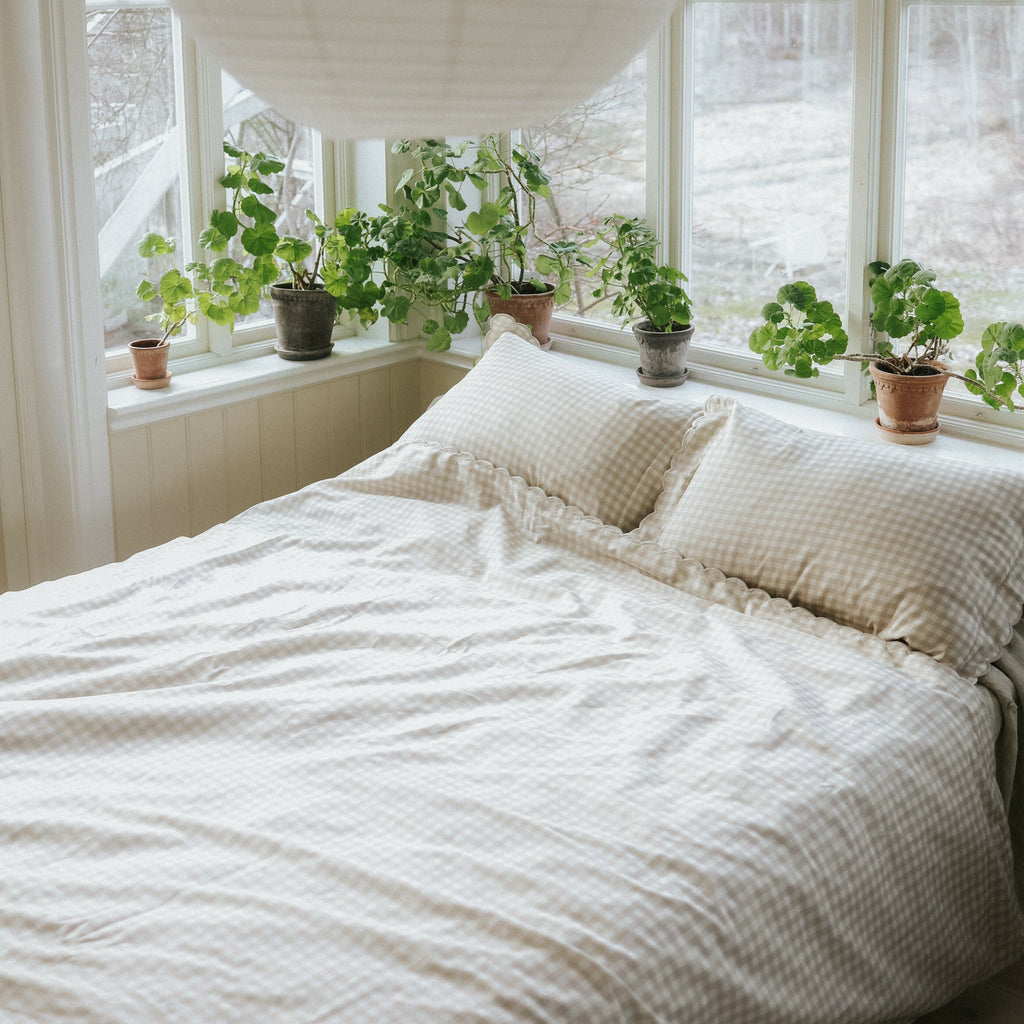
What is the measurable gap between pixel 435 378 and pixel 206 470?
734 millimetres

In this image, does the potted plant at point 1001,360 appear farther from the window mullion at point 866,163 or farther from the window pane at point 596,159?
the window pane at point 596,159

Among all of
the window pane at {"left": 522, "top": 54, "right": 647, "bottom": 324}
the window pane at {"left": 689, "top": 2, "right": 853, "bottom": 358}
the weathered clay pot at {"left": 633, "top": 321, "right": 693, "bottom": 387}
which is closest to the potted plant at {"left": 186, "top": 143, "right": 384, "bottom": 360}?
the window pane at {"left": 522, "top": 54, "right": 647, "bottom": 324}

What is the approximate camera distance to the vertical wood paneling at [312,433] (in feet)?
11.2

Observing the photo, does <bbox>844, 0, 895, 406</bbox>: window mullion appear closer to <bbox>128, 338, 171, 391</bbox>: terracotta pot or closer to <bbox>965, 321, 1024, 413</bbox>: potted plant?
<bbox>965, 321, 1024, 413</bbox>: potted plant

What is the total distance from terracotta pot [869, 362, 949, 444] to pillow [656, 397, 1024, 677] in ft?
1.29

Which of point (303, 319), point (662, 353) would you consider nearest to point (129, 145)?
point (303, 319)

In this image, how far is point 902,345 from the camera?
291cm

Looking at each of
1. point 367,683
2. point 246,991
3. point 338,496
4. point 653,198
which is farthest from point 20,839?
point 653,198

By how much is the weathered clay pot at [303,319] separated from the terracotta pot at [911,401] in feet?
4.63

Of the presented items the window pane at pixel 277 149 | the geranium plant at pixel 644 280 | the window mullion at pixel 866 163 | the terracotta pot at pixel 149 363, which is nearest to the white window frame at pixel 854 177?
the window mullion at pixel 866 163

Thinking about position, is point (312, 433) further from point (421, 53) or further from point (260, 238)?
point (421, 53)

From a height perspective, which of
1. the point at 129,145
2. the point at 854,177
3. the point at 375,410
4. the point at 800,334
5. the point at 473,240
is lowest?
the point at 375,410

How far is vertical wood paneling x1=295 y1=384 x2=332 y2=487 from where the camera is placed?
11.2ft

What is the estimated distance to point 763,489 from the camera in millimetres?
2330
